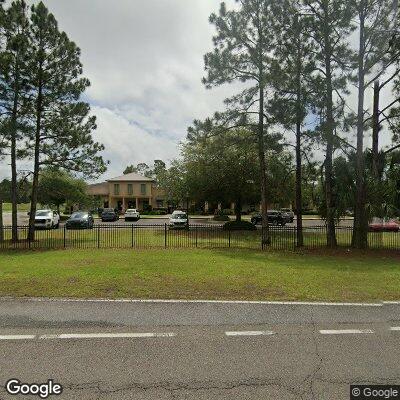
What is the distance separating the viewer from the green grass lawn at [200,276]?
8.33 m

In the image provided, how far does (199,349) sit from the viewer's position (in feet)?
16.6

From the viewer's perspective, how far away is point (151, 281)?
9.49 meters

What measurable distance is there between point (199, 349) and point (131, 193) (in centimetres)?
5968

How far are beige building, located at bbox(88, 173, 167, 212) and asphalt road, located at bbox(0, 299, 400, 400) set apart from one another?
55997 millimetres

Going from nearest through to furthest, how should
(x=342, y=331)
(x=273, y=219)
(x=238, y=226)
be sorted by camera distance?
(x=342, y=331), (x=238, y=226), (x=273, y=219)

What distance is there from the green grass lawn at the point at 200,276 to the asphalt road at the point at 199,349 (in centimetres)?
96

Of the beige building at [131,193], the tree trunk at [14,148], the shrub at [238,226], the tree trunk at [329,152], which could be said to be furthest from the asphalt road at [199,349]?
the beige building at [131,193]

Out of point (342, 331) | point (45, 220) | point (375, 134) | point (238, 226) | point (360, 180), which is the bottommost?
point (342, 331)

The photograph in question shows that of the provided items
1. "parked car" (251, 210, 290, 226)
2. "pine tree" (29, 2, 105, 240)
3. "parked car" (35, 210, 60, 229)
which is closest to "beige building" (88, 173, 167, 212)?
"parked car" (251, 210, 290, 226)

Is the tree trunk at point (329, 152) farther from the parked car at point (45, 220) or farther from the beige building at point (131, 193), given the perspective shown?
the beige building at point (131, 193)

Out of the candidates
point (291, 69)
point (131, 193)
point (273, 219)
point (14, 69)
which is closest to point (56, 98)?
point (14, 69)

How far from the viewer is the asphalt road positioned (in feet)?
13.3

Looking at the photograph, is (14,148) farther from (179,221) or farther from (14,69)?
(179,221)

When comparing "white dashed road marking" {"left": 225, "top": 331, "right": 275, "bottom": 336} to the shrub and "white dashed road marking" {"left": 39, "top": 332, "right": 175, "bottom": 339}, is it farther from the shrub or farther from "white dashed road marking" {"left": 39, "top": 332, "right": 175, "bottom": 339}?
the shrub
